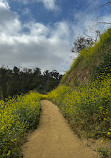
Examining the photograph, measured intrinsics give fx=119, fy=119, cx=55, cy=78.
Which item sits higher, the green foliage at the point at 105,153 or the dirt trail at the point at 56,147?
the green foliage at the point at 105,153

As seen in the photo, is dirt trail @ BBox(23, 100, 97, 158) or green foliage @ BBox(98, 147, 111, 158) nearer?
green foliage @ BBox(98, 147, 111, 158)

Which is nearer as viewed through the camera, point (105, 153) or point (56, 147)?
point (105, 153)

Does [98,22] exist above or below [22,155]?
above

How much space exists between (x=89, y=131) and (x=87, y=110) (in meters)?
0.67

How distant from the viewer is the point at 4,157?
2.54m

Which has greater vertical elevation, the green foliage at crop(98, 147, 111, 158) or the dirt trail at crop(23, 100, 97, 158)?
the green foliage at crop(98, 147, 111, 158)

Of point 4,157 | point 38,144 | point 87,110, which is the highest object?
point 87,110

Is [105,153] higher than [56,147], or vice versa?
[105,153]

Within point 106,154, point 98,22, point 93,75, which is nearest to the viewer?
point 106,154

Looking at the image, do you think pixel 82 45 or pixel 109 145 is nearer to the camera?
pixel 109 145

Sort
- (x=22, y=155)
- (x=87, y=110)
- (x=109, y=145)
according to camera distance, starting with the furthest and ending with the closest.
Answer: (x=87, y=110), (x=22, y=155), (x=109, y=145)

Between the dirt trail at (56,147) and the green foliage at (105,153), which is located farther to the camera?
the dirt trail at (56,147)

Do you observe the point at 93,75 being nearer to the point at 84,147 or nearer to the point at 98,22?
the point at 98,22

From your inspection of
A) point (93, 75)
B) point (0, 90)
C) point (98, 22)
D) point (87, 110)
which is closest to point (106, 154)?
point (87, 110)
